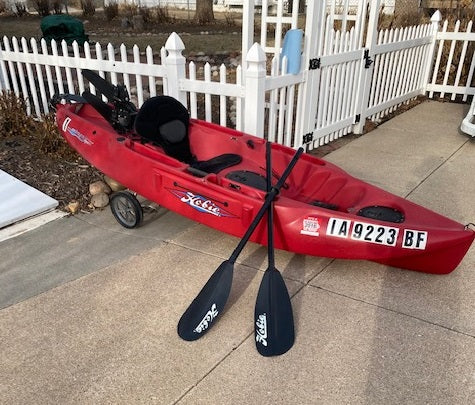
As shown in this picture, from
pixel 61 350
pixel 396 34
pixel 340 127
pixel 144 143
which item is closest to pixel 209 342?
pixel 61 350

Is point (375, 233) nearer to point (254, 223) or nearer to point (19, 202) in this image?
point (254, 223)

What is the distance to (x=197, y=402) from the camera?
7.17 feet

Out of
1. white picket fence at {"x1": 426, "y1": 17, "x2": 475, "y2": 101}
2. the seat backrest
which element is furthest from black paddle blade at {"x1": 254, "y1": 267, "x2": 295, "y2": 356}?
white picket fence at {"x1": 426, "y1": 17, "x2": 475, "y2": 101}

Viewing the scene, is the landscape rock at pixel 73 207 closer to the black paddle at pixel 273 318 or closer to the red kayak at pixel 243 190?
the red kayak at pixel 243 190

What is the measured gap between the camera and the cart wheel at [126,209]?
364cm

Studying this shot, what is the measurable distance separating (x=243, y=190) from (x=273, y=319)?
90 cm

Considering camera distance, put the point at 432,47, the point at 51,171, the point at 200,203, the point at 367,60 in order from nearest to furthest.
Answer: the point at 200,203 < the point at 51,171 < the point at 367,60 < the point at 432,47

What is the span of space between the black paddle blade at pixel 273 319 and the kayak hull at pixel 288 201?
42 centimetres

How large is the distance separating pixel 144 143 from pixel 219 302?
1.66 metres

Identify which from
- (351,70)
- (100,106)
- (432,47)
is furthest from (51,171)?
(432,47)

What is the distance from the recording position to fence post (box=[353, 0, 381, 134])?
583 cm

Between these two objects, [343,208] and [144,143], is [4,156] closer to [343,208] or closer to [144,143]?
[144,143]

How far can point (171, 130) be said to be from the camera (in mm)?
3869

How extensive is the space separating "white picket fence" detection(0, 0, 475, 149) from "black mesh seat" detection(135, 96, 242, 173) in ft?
2.26
